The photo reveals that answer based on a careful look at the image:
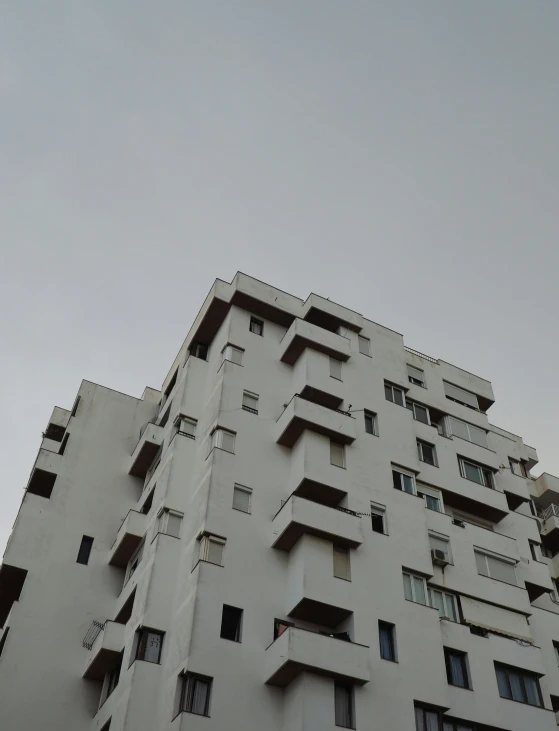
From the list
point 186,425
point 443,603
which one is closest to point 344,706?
point 443,603

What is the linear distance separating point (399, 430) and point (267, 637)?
45.4 feet

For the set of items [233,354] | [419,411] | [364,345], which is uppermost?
[364,345]

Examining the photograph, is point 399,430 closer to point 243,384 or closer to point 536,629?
point 243,384

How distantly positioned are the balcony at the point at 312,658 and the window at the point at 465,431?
56.8 ft

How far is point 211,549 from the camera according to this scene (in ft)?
102

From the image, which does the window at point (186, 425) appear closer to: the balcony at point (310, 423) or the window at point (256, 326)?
the balcony at point (310, 423)

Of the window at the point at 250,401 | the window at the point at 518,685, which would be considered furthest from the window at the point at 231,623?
the window at the point at 518,685

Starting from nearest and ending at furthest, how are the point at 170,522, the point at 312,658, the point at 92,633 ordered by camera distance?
the point at 312,658
the point at 170,522
the point at 92,633

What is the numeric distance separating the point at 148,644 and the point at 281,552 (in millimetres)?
6309

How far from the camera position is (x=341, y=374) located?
40531mm

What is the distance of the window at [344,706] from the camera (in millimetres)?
27734

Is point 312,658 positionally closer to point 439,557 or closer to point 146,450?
point 439,557

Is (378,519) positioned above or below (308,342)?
below

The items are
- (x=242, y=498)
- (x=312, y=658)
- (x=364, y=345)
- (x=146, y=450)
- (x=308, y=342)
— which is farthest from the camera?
(x=364, y=345)
